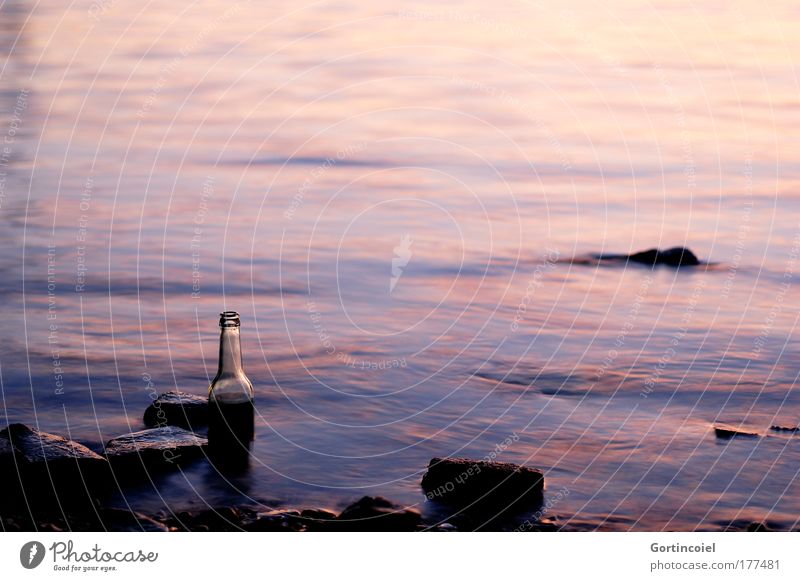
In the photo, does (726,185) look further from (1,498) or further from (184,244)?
(1,498)

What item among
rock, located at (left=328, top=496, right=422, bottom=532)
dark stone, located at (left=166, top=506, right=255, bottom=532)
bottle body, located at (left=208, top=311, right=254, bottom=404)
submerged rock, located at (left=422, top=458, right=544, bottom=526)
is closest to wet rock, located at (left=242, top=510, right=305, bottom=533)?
dark stone, located at (left=166, top=506, right=255, bottom=532)

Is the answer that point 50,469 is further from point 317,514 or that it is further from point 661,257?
point 661,257

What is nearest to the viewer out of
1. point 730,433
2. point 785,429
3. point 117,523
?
point 117,523

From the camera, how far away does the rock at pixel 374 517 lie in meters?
4.26

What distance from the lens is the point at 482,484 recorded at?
14.9ft

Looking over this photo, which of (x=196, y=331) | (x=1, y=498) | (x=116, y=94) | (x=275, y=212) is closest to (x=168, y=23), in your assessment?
(x=116, y=94)

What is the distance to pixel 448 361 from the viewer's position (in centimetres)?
638

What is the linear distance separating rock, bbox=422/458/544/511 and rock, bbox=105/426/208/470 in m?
1.01

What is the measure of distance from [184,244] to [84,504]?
180 inches

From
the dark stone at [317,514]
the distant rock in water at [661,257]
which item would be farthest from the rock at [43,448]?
the distant rock in water at [661,257]

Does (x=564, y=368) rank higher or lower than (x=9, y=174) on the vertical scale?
lower

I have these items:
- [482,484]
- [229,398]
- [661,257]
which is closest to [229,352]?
[229,398]

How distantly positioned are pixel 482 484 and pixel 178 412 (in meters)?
1.52

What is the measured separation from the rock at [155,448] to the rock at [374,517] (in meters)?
0.81
